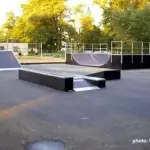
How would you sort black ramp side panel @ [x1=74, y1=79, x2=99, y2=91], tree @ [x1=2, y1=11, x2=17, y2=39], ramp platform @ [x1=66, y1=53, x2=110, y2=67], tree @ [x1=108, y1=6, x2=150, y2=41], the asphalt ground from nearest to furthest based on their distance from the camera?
the asphalt ground → black ramp side panel @ [x1=74, y1=79, x2=99, y2=91] → ramp platform @ [x1=66, y1=53, x2=110, y2=67] → tree @ [x1=108, y1=6, x2=150, y2=41] → tree @ [x1=2, y1=11, x2=17, y2=39]

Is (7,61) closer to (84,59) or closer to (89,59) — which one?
(89,59)

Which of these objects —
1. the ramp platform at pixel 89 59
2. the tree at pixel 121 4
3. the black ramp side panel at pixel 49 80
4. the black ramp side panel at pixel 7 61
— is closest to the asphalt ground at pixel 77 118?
the black ramp side panel at pixel 49 80

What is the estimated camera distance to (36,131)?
14.4ft

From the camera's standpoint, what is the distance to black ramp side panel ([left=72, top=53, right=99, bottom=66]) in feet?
67.1

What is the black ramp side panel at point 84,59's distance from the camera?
805 inches

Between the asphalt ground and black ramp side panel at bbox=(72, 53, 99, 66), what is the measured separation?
1222 cm

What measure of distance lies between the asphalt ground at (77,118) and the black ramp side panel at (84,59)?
40.1 ft

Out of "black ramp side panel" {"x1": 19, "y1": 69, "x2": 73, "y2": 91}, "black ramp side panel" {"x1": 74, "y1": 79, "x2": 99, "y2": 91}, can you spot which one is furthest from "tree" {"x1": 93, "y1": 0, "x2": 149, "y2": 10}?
"black ramp side panel" {"x1": 74, "y1": 79, "x2": 99, "y2": 91}

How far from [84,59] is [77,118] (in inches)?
647

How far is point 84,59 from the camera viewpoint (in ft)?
70.5

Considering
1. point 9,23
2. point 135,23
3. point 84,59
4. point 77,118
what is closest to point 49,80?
point 77,118

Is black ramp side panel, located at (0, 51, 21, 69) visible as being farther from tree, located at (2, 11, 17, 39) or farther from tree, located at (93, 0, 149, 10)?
tree, located at (2, 11, 17, 39)

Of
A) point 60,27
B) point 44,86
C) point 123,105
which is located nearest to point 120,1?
point 60,27

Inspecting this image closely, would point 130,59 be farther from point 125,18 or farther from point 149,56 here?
point 125,18
